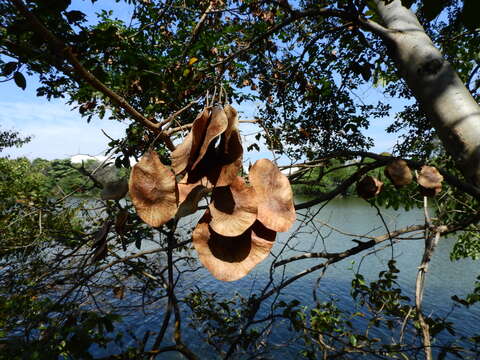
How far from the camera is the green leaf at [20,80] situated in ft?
4.59

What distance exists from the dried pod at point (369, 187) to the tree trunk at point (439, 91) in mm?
349

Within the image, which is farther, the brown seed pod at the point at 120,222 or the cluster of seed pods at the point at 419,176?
the cluster of seed pods at the point at 419,176

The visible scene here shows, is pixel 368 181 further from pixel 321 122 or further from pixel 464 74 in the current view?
pixel 464 74

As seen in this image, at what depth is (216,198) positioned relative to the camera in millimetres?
641

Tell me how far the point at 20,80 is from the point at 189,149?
4.30 ft

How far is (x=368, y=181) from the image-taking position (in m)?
1.34

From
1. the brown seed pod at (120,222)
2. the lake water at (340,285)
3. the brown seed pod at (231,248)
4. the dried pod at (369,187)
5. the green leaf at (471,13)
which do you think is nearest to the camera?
the brown seed pod at (231,248)

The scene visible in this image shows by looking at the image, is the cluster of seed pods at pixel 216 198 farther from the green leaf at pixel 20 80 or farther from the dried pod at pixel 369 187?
the green leaf at pixel 20 80

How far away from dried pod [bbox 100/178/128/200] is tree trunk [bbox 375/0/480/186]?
1337 millimetres

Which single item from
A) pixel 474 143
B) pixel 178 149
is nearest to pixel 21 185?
pixel 178 149

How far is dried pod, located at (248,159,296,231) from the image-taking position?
0.63m

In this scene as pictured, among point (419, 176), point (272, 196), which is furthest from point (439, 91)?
point (272, 196)

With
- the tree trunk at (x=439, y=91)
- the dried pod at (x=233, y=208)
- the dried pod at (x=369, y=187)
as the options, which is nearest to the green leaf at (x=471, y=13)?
the tree trunk at (x=439, y=91)

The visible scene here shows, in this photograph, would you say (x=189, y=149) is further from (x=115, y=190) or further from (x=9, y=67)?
(x=9, y=67)
